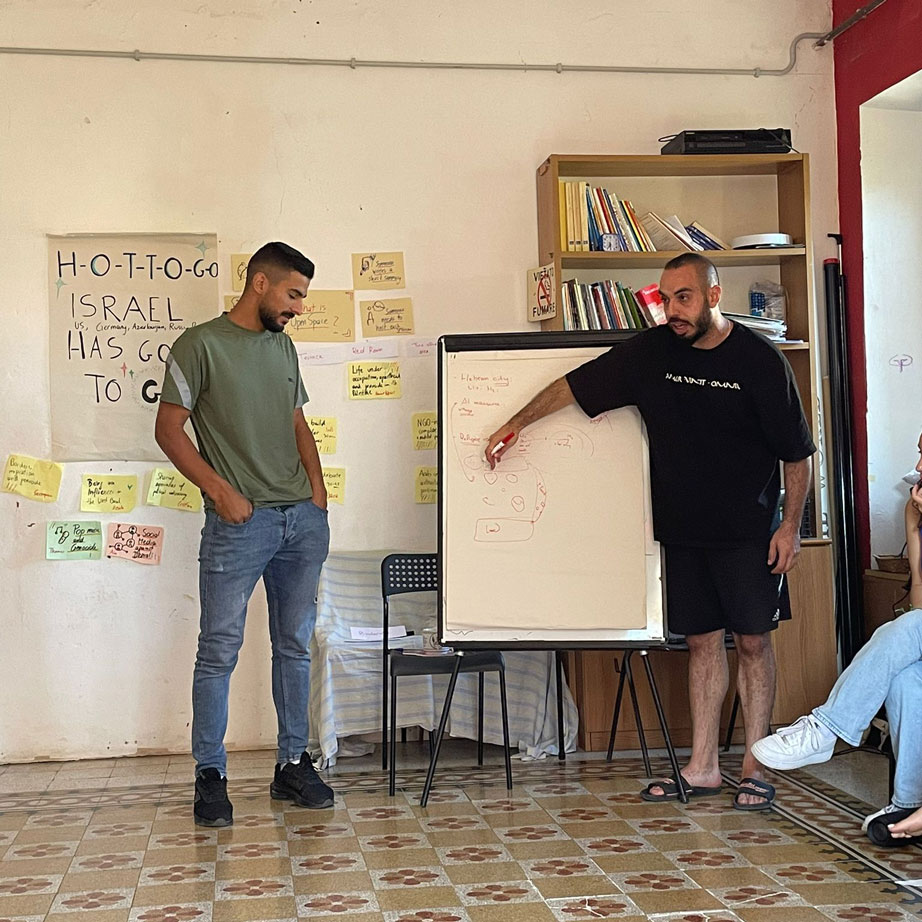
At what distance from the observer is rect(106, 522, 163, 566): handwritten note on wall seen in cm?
434

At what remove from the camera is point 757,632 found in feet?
11.3

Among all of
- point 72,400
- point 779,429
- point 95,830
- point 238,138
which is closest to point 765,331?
point 779,429

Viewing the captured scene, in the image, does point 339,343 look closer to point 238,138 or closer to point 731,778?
point 238,138

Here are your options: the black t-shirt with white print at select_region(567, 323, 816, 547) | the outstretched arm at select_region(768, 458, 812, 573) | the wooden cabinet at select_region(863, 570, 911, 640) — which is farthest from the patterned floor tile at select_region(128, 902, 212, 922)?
the wooden cabinet at select_region(863, 570, 911, 640)

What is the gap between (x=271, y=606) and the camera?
3.61 m

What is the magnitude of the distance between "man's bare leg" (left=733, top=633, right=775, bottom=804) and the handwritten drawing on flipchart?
72 cm

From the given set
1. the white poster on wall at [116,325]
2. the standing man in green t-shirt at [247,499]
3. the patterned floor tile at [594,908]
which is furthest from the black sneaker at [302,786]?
the white poster on wall at [116,325]

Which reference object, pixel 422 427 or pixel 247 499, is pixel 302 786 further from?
pixel 422 427

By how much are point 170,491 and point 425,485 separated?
94 cm

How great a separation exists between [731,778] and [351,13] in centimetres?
306

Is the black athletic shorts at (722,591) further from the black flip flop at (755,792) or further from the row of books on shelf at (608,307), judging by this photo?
the row of books on shelf at (608,307)

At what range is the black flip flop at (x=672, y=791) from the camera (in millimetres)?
3484

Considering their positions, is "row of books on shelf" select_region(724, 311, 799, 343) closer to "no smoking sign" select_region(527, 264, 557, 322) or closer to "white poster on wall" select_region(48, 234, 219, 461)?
"no smoking sign" select_region(527, 264, 557, 322)

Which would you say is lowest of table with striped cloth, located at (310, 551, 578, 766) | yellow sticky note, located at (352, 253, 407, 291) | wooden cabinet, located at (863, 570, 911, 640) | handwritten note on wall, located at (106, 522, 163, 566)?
table with striped cloth, located at (310, 551, 578, 766)
